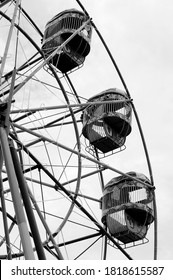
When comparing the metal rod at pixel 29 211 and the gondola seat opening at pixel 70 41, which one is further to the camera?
the gondola seat opening at pixel 70 41

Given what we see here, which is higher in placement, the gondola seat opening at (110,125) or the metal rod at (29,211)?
the gondola seat opening at (110,125)

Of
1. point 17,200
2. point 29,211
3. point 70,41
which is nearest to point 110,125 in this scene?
point 70,41

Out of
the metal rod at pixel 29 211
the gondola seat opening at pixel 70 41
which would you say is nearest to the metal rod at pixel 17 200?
the metal rod at pixel 29 211

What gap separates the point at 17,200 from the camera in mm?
11477

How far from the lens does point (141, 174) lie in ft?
62.3

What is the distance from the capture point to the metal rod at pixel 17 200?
1083 centimetres

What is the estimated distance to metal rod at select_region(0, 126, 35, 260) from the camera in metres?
10.8

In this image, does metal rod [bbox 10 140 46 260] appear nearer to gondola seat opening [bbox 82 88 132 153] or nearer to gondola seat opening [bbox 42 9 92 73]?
gondola seat opening [bbox 42 9 92 73]

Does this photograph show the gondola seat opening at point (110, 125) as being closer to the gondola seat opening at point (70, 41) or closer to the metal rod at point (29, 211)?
the gondola seat opening at point (70, 41)

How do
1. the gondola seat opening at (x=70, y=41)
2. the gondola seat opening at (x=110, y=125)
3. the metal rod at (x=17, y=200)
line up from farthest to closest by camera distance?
1. the gondola seat opening at (x=110, y=125)
2. the gondola seat opening at (x=70, y=41)
3. the metal rod at (x=17, y=200)

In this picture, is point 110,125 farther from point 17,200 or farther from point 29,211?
point 17,200

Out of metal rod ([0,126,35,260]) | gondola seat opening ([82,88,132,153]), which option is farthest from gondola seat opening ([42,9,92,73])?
metal rod ([0,126,35,260])
